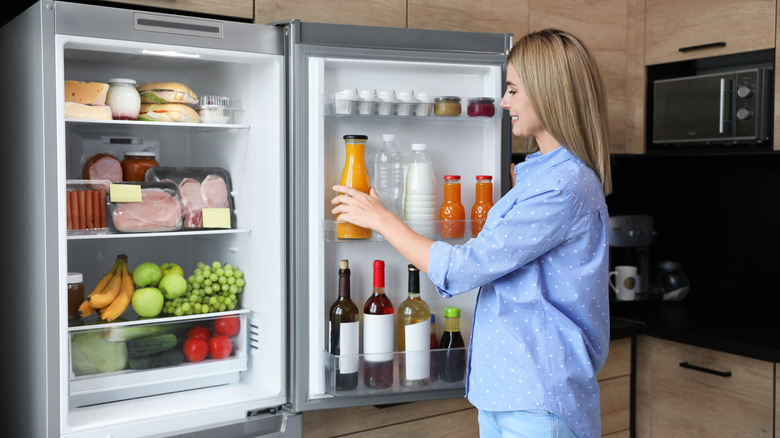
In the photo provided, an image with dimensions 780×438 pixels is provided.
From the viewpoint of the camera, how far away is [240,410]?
1.81 metres

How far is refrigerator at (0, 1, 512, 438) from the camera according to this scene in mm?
1584

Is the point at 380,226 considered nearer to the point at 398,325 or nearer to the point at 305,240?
the point at 305,240

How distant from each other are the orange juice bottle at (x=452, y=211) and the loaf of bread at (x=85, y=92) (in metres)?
0.83

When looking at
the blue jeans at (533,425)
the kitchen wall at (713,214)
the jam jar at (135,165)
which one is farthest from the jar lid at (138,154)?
the kitchen wall at (713,214)

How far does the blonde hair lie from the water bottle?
0.51 meters

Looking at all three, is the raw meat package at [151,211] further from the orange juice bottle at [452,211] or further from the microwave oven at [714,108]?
the microwave oven at [714,108]

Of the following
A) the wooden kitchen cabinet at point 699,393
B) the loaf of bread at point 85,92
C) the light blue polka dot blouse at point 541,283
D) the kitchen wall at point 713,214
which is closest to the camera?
the light blue polka dot blouse at point 541,283

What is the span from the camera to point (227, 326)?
1.97m

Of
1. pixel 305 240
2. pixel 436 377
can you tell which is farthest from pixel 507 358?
pixel 305 240

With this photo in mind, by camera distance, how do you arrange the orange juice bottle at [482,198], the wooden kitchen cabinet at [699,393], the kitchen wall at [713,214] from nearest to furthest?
the orange juice bottle at [482,198], the wooden kitchen cabinet at [699,393], the kitchen wall at [713,214]

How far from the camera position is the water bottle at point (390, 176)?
6.16 feet

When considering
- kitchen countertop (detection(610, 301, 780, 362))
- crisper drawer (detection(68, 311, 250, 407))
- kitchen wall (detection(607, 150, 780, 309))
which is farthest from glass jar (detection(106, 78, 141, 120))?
kitchen wall (detection(607, 150, 780, 309))

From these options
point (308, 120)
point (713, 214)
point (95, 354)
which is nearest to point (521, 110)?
point (308, 120)

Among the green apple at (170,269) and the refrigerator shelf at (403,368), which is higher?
the green apple at (170,269)
